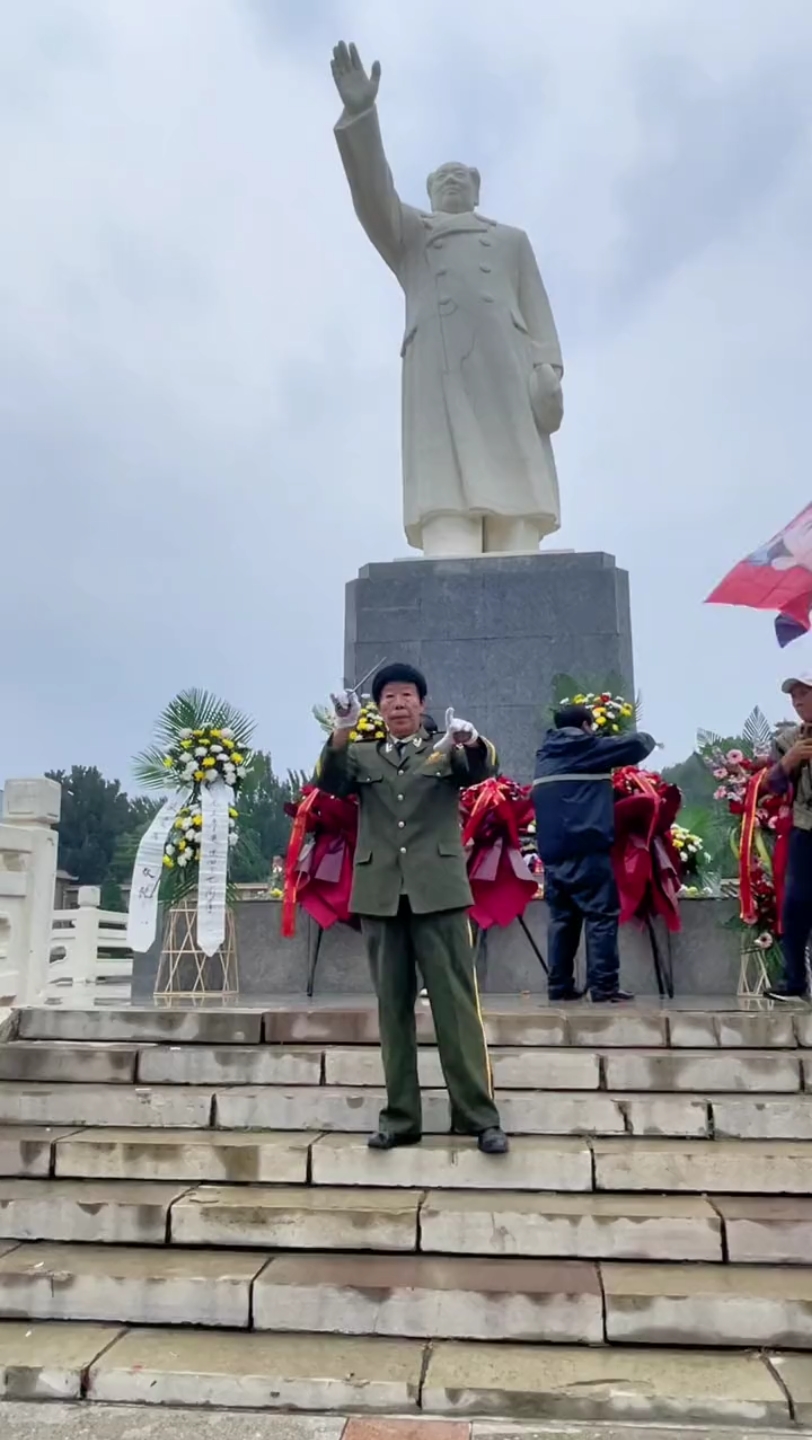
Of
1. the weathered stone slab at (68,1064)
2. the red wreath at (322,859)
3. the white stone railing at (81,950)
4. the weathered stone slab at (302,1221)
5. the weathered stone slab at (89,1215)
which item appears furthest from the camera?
the white stone railing at (81,950)

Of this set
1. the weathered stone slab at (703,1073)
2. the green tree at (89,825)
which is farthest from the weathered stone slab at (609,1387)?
the green tree at (89,825)

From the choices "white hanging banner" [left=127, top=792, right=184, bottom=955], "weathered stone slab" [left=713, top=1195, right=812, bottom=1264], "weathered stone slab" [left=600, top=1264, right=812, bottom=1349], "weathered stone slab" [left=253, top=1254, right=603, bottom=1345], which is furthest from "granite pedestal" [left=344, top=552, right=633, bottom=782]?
"weathered stone slab" [left=600, top=1264, right=812, bottom=1349]

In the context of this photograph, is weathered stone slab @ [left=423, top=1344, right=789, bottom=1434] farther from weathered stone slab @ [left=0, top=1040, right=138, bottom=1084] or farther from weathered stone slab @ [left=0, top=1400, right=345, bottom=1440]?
weathered stone slab @ [left=0, top=1040, right=138, bottom=1084]

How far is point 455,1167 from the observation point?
3.56 meters

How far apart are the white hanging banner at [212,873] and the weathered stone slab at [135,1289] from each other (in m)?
3.14

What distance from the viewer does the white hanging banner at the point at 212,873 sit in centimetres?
642

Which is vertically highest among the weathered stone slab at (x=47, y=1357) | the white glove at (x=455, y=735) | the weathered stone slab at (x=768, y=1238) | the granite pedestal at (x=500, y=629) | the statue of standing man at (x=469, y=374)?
the statue of standing man at (x=469, y=374)

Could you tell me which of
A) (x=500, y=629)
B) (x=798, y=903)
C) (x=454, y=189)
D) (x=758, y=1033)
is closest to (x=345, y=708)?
(x=758, y=1033)

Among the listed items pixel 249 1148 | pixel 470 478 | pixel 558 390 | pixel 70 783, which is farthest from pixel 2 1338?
pixel 70 783

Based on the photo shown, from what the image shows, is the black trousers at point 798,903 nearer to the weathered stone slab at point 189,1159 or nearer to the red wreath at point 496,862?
the red wreath at point 496,862

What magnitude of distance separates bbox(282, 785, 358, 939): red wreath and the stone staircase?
1633 millimetres

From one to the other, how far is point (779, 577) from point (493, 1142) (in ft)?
9.45

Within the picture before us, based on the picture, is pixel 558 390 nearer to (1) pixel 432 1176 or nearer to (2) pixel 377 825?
(2) pixel 377 825

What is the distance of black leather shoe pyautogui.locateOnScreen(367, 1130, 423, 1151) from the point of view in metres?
3.64
